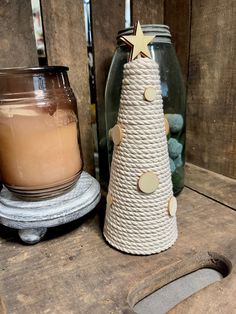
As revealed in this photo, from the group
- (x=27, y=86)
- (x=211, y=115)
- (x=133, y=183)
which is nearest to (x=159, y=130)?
(x=133, y=183)

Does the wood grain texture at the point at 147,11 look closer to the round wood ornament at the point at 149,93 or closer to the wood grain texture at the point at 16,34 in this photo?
the wood grain texture at the point at 16,34

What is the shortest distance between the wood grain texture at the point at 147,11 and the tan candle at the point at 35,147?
338 mm

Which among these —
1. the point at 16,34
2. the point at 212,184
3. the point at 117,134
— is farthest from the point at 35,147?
the point at 212,184

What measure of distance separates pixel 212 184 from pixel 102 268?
13.9 inches

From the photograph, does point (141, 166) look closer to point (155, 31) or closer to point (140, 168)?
point (140, 168)

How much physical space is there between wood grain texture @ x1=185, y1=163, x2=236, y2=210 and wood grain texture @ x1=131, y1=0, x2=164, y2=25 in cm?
39

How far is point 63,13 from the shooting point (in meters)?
0.54

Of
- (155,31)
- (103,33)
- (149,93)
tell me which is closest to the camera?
(149,93)

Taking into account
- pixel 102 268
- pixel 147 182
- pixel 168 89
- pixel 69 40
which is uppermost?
pixel 69 40

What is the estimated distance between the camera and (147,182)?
0.39 m

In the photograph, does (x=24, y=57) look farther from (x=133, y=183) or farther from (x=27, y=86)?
(x=133, y=183)

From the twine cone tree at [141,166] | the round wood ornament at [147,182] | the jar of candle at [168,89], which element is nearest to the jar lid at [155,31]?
the jar of candle at [168,89]

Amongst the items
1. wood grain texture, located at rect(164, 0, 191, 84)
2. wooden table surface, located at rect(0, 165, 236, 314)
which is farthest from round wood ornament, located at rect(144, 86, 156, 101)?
wood grain texture, located at rect(164, 0, 191, 84)

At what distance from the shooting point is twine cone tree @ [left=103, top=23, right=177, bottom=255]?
1.25 feet
